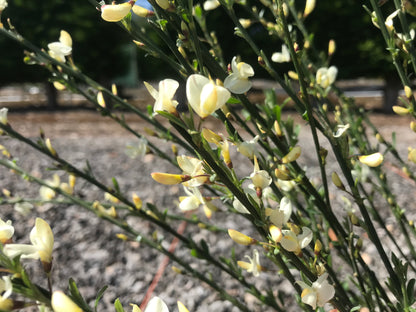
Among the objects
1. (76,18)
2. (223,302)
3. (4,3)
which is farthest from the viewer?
(76,18)

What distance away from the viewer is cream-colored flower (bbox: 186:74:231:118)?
0.39 meters

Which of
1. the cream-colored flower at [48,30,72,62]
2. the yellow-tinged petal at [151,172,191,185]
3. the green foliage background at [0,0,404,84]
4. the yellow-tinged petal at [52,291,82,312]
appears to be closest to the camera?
the yellow-tinged petal at [52,291,82,312]

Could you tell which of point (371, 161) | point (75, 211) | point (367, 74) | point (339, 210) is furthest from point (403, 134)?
point (371, 161)

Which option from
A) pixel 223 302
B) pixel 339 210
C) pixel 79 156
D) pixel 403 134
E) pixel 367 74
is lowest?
pixel 367 74

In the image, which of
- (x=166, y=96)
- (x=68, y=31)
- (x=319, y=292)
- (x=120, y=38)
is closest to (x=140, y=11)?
(x=166, y=96)

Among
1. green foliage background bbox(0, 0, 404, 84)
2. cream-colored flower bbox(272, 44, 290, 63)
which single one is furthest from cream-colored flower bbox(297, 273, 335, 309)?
green foliage background bbox(0, 0, 404, 84)

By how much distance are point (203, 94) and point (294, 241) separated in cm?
22

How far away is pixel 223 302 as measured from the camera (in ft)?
4.86

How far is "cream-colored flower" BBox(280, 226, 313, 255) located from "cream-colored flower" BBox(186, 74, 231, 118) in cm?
19

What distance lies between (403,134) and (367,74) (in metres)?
3.01

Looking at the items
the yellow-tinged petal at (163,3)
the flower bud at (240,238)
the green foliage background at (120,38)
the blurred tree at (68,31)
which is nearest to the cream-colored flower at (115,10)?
the yellow-tinged petal at (163,3)

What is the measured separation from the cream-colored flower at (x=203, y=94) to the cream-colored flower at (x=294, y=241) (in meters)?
0.19

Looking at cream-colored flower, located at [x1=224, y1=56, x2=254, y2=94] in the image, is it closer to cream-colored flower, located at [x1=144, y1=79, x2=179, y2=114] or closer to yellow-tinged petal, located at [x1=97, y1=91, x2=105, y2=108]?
cream-colored flower, located at [x1=144, y1=79, x2=179, y2=114]

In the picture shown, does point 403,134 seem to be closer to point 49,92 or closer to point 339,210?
point 339,210
